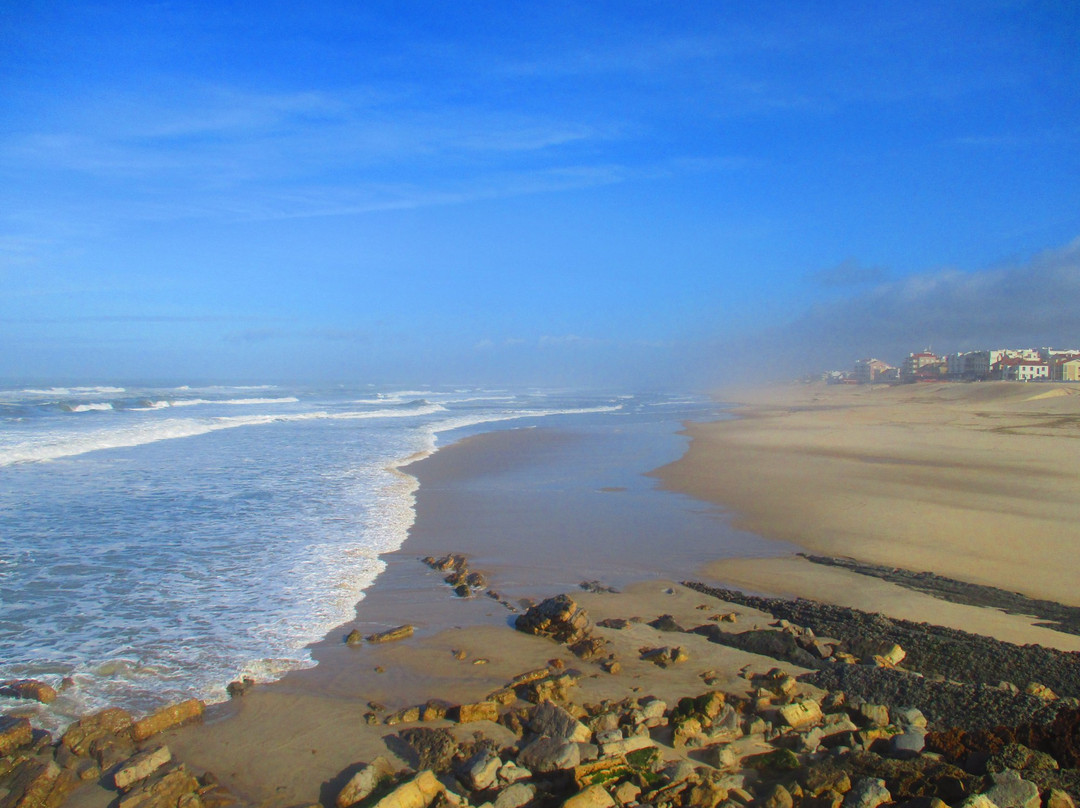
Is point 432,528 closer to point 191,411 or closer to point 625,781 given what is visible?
point 625,781

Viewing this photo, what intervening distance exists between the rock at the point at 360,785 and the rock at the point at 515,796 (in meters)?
0.78

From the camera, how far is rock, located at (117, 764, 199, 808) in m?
4.01

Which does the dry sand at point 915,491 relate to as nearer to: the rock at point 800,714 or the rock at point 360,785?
the rock at point 800,714

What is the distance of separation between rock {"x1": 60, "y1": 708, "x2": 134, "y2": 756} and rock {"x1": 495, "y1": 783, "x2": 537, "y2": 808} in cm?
286

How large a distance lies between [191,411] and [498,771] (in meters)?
40.6

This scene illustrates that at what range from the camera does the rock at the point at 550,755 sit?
13.6 feet

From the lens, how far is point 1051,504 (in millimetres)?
12883

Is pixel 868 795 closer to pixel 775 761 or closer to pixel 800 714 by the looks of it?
pixel 775 761

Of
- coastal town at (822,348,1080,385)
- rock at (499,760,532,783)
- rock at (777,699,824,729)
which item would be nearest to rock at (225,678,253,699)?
rock at (499,760,532,783)

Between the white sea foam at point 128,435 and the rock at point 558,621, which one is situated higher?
the white sea foam at point 128,435

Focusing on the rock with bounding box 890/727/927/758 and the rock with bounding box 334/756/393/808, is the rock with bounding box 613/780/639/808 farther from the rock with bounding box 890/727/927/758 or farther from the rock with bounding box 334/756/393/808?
the rock with bounding box 890/727/927/758

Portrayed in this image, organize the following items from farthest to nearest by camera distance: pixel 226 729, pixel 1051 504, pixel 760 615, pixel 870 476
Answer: pixel 870 476 < pixel 1051 504 < pixel 760 615 < pixel 226 729

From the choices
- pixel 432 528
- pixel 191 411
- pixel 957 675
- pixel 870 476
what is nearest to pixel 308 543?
pixel 432 528

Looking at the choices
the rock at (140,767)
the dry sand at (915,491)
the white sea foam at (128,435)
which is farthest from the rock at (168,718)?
the white sea foam at (128,435)
